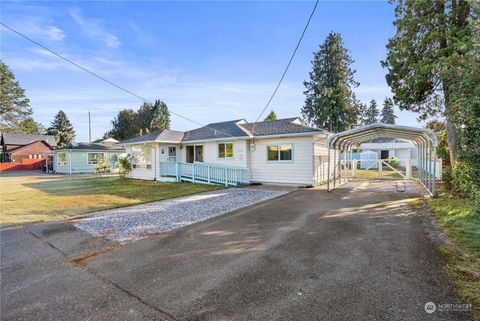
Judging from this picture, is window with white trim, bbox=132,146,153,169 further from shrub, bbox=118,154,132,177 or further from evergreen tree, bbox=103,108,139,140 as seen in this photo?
evergreen tree, bbox=103,108,139,140

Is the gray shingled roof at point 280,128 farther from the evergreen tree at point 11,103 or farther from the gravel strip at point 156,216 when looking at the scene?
the evergreen tree at point 11,103

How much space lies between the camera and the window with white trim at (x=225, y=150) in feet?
47.9

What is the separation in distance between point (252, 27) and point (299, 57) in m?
2.62

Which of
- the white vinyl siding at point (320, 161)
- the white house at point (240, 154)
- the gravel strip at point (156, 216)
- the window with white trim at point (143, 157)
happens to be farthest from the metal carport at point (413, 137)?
the window with white trim at point (143, 157)

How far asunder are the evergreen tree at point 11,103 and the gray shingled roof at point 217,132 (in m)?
47.0

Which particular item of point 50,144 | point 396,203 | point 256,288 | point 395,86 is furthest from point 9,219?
point 50,144

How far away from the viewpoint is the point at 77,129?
2322 inches

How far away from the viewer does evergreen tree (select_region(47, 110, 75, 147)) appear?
5478 cm

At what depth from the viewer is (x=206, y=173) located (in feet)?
47.4

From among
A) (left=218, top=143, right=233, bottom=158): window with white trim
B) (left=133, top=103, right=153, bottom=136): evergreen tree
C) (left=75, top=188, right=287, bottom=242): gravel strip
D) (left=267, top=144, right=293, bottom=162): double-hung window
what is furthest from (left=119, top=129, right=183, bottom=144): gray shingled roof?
(left=133, top=103, right=153, bottom=136): evergreen tree

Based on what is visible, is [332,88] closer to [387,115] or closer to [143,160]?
[143,160]

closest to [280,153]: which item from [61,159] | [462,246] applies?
[462,246]

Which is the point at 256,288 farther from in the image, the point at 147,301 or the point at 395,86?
the point at 395,86

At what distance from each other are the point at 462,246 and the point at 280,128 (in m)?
10.1
